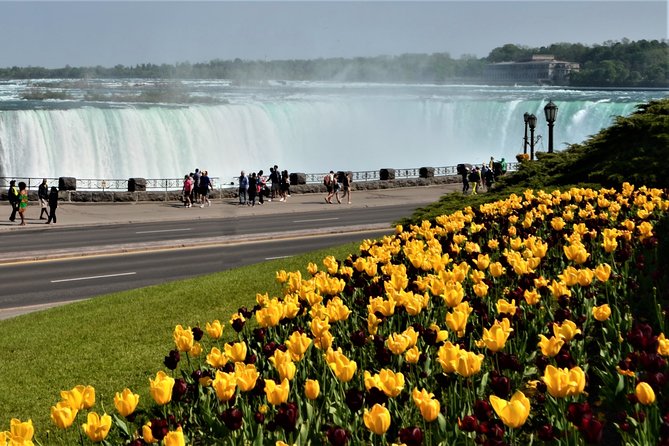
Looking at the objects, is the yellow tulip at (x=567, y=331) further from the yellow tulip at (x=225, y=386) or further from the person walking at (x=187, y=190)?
the person walking at (x=187, y=190)

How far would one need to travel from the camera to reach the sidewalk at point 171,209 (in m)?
30.6

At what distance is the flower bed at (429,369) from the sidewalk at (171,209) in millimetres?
22568

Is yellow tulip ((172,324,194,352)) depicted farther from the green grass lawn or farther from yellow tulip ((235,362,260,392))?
the green grass lawn

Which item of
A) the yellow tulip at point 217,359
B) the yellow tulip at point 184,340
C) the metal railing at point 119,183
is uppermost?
the metal railing at point 119,183

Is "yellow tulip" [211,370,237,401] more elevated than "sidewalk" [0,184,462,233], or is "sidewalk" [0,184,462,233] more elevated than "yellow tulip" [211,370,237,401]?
"yellow tulip" [211,370,237,401]

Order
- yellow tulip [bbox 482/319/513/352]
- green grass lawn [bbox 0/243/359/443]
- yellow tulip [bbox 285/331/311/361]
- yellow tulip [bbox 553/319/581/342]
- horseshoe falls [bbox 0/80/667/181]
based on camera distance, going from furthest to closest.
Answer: horseshoe falls [bbox 0/80/667/181] → green grass lawn [bbox 0/243/359/443] → yellow tulip [bbox 285/331/311/361] → yellow tulip [bbox 553/319/581/342] → yellow tulip [bbox 482/319/513/352]

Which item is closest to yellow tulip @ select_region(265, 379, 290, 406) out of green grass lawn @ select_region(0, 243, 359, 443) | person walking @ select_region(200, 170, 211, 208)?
green grass lawn @ select_region(0, 243, 359, 443)

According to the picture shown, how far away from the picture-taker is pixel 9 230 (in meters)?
28.0

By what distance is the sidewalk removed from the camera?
100 feet

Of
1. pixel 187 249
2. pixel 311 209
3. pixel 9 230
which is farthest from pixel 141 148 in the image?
pixel 187 249

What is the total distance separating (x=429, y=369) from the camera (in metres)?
6.25

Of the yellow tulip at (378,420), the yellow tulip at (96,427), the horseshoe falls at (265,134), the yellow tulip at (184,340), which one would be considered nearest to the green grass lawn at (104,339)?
the yellow tulip at (184,340)

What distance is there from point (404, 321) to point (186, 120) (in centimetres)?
5315

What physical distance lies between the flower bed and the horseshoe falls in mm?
41025
